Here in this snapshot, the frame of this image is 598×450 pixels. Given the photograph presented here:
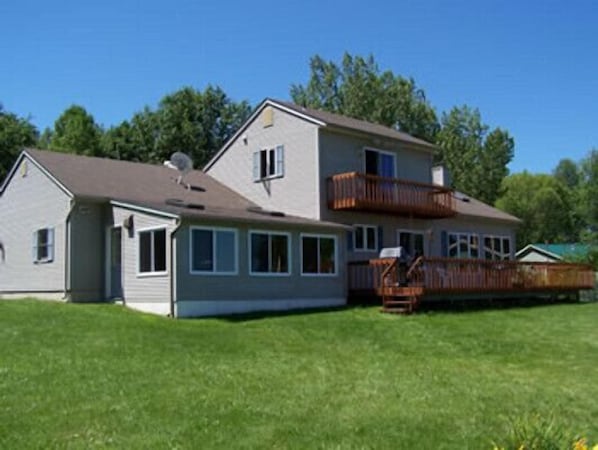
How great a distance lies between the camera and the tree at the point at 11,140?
150 feet

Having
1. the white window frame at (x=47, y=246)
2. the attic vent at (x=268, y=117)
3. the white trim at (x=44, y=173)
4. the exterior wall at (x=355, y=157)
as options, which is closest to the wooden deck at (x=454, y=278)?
the exterior wall at (x=355, y=157)

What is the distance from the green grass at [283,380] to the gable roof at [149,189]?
11.9 feet

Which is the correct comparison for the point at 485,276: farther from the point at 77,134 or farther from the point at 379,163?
the point at 77,134

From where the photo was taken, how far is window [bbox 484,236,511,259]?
3475 cm

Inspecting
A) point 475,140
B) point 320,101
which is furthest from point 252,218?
point 475,140

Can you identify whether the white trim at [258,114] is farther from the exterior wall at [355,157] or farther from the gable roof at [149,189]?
the gable roof at [149,189]

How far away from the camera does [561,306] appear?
26.3 meters

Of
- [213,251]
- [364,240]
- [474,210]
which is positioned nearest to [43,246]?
[213,251]

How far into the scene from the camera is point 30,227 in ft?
83.1

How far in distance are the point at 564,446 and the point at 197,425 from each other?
4.18 metres

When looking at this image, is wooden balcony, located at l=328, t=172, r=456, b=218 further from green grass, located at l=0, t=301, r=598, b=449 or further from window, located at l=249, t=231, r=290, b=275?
green grass, located at l=0, t=301, r=598, b=449

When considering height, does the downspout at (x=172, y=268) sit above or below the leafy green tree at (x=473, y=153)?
below

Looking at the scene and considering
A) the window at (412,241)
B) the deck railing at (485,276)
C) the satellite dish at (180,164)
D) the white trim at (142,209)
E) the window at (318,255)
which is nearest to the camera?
the white trim at (142,209)

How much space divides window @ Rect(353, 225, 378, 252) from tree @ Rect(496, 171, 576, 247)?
4180 cm
